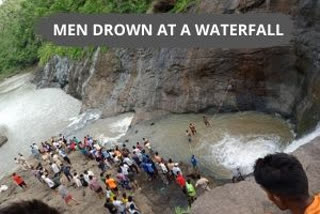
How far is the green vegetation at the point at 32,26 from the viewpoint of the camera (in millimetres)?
33156

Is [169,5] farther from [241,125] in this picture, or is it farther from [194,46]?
[241,125]

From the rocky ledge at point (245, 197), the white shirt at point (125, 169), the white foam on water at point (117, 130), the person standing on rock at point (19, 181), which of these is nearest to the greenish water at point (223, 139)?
the white foam on water at point (117, 130)

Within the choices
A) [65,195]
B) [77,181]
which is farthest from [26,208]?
[77,181]

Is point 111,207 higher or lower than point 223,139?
lower

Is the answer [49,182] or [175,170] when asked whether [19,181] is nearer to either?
[49,182]

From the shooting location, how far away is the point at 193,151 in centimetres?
1892

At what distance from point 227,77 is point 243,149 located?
5.42 metres

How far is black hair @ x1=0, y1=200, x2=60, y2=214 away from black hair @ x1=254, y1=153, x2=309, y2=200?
6.25ft

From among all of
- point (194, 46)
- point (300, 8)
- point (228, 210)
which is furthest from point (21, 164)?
point (228, 210)

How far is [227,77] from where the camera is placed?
74.2 feet

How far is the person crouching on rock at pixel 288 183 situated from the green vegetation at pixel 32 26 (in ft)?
90.8

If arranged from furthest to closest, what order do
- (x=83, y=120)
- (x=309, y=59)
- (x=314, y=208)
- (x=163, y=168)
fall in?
(x=83, y=120) → (x=309, y=59) → (x=163, y=168) → (x=314, y=208)

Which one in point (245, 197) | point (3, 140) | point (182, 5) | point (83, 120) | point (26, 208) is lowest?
point (3, 140)
